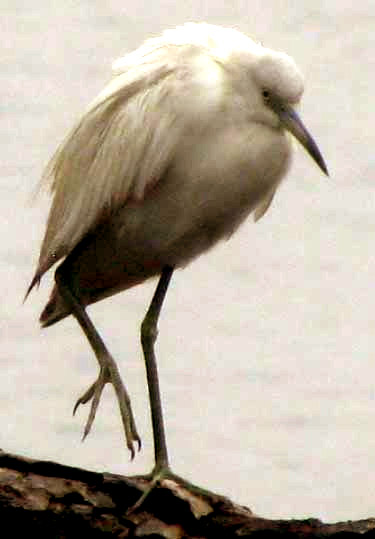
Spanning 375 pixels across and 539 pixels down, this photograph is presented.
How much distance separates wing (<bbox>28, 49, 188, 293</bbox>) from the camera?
3.70 m

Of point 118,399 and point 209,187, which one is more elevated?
point 209,187

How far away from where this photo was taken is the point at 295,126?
143 inches

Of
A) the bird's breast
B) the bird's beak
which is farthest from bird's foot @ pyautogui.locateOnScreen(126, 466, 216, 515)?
the bird's beak

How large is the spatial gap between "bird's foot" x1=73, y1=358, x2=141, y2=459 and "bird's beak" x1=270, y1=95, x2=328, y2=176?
55 cm

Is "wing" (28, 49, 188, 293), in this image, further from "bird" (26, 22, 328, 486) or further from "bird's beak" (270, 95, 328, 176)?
"bird's beak" (270, 95, 328, 176)

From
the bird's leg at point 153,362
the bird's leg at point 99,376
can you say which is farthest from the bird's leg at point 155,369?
the bird's leg at point 99,376

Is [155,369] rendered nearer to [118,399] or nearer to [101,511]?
[118,399]

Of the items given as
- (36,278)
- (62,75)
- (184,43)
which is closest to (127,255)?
(36,278)

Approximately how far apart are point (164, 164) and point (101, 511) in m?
0.65

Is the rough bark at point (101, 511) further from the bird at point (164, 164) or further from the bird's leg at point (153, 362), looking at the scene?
the bird's leg at point (153, 362)

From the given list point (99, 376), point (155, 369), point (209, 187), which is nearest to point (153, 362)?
point (155, 369)

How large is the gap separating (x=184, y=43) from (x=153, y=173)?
25 centimetres

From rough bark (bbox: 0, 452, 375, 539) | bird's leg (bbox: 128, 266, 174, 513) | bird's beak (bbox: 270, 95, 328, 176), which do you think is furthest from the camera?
bird's leg (bbox: 128, 266, 174, 513)

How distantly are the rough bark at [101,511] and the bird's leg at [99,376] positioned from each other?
0.18 meters
